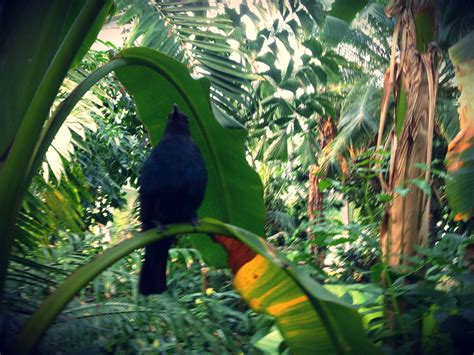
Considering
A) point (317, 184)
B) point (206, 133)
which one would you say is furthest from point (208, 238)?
point (317, 184)

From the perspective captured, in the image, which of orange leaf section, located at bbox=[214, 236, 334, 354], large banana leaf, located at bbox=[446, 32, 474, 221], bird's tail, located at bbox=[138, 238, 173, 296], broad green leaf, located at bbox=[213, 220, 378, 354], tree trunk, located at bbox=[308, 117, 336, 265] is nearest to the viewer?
broad green leaf, located at bbox=[213, 220, 378, 354]

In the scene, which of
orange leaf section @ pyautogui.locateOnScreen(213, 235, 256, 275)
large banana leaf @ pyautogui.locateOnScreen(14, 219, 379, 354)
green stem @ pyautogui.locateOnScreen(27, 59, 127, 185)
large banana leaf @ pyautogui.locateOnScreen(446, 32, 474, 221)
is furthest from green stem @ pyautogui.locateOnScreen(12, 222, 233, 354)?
large banana leaf @ pyautogui.locateOnScreen(446, 32, 474, 221)

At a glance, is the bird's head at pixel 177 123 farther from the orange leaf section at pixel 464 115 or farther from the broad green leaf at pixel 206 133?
the orange leaf section at pixel 464 115

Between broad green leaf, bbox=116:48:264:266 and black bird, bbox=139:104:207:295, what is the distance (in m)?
0.09

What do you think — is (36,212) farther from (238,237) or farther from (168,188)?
(238,237)

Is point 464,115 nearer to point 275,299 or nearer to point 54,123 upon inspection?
point 275,299

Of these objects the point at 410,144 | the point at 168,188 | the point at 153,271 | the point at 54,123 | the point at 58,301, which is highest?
the point at 410,144

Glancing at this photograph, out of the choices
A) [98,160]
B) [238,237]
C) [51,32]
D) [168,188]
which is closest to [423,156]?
[168,188]

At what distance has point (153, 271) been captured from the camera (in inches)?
→ 92.1

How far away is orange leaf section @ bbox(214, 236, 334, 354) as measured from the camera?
6.22 ft

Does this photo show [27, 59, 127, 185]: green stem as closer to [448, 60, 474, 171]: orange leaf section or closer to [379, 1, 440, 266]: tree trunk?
[448, 60, 474, 171]: orange leaf section

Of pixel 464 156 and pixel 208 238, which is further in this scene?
pixel 208 238

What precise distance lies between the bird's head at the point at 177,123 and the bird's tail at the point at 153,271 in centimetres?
43

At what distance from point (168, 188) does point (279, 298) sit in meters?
0.71
